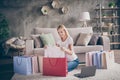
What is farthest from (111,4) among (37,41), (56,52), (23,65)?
(23,65)

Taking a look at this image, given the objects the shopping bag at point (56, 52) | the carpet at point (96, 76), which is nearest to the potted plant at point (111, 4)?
the carpet at point (96, 76)

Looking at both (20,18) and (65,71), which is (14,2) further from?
(65,71)

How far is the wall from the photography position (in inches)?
322

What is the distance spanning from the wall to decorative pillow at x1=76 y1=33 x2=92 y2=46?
2.88 metres

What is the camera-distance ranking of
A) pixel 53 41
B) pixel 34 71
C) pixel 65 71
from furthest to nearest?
pixel 53 41 < pixel 34 71 < pixel 65 71

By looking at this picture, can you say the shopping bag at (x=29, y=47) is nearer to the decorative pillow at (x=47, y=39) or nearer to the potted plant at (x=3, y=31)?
the decorative pillow at (x=47, y=39)

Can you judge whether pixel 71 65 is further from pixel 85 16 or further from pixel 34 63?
pixel 85 16

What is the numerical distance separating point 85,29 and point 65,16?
2.75 metres

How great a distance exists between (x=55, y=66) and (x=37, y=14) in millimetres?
4978

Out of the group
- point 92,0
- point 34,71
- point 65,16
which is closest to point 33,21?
point 65,16

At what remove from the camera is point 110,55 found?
3.97 meters

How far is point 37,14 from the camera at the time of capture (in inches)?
324

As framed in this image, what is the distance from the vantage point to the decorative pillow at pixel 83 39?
5305mm

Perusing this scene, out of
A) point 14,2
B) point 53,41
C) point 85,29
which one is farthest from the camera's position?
point 14,2
